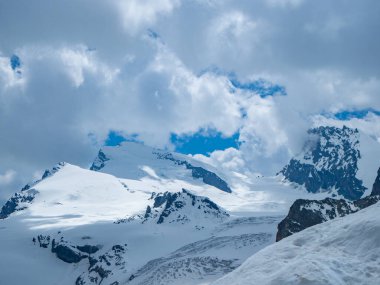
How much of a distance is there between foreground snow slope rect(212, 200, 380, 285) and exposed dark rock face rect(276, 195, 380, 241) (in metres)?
102

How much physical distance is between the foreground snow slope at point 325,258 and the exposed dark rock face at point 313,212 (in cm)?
10205

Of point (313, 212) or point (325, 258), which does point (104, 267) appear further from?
point (325, 258)

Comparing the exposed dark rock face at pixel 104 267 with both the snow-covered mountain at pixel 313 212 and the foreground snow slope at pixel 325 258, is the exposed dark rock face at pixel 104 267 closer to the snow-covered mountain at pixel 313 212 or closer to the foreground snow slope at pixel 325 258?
the snow-covered mountain at pixel 313 212

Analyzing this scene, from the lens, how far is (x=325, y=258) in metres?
21.9

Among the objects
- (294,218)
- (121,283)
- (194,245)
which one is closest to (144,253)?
(194,245)

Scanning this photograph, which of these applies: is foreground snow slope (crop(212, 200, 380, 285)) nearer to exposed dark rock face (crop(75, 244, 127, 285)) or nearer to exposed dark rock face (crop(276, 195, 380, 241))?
exposed dark rock face (crop(276, 195, 380, 241))

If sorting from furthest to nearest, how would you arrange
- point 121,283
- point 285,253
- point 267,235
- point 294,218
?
point 267,235, point 121,283, point 294,218, point 285,253

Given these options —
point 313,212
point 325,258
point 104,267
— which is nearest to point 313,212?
point 313,212

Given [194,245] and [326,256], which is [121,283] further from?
[326,256]

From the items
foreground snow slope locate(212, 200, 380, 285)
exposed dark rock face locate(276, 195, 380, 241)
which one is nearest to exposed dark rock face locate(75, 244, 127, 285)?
exposed dark rock face locate(276, 195, 380, 241)

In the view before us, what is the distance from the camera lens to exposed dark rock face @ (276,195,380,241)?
12688 centimetres

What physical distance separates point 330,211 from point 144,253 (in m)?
86.2

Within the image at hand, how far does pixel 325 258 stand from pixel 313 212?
111 m

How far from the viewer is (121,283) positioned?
149500mm
